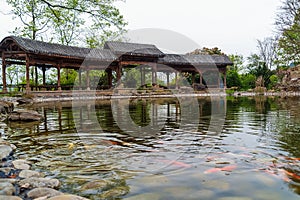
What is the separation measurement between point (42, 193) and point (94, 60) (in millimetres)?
20282

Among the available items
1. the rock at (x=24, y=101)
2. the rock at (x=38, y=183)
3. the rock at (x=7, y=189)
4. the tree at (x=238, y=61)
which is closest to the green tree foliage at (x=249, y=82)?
the tree at (x=238, y=61)

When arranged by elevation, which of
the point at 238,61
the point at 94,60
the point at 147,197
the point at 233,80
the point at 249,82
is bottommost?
the point at 147,197

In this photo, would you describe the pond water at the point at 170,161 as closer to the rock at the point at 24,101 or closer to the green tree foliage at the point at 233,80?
the rock at the point at 24,101

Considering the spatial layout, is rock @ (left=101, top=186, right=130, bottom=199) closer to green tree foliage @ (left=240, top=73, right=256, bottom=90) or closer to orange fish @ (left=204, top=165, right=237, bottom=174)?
orange fish @ (left=204, top=165, right=237, bottom=174)

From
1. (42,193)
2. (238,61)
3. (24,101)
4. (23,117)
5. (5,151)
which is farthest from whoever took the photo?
(238,61)

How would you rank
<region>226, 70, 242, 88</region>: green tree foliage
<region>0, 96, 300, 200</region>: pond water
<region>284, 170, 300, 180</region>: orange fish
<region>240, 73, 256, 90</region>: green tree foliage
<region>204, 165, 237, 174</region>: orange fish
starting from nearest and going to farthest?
<region>0, 96, 300, 200</region>: pond water → <region>284, 170, 300, 180</region>: orange fish → <region>204, 165, 237, 174</region>: orange fish → <region>226, 70, 242, 88</region>: green tree foliage → <region>240, 73, 256, 90</region>: green tree foliage

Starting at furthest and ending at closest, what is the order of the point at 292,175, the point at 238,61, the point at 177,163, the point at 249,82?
the point at 238,61, the point at 249,82, the point at 177,163, the point at 292,175

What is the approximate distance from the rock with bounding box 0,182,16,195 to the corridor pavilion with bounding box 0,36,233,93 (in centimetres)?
1689

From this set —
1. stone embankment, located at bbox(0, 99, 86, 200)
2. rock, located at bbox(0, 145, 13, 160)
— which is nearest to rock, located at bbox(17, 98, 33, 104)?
rock, located at bbox(0, 145, 13, 160)

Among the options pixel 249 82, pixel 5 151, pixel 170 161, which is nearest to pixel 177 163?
pixel 170 161

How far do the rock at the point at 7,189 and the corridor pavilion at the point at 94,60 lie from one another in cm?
1689

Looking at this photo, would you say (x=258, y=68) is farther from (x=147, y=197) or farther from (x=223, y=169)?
(x=147, y=197)

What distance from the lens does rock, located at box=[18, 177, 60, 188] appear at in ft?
8.74

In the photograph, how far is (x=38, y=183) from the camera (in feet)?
8.85
